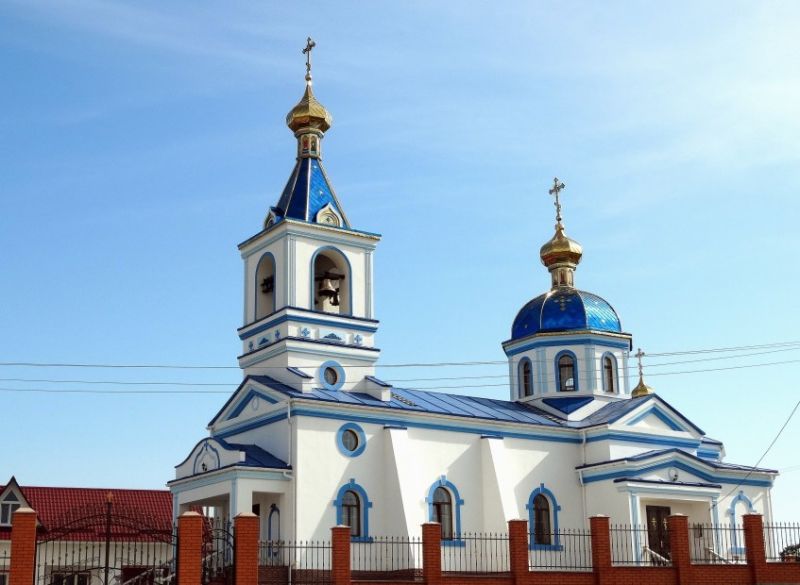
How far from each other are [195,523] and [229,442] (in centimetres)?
805

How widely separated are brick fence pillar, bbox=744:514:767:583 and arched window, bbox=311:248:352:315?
9.90m

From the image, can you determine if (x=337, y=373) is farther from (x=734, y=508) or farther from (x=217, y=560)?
(x=734, y=508)

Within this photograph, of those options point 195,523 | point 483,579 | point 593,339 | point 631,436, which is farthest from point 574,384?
point 195,523

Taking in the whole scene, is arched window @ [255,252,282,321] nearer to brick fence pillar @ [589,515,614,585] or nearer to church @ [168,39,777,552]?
church @ [168,39,777,552]

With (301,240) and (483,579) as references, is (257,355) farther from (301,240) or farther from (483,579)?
(483,579)

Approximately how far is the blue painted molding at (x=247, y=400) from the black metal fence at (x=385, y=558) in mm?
3620

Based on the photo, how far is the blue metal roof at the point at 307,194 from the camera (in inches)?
1025

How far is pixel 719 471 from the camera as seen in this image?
27812 millimetres

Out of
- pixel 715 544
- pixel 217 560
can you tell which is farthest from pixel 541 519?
pixel 217 560

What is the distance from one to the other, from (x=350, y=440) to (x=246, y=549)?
20.7 ft

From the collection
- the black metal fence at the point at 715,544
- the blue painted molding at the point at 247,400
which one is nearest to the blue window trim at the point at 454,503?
the blue painted molding at the point at 247,400

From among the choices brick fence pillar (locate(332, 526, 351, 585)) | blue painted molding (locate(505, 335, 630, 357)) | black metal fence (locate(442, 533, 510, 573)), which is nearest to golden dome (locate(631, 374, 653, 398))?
blue painted molding (locate(505, 335, 630, 357))

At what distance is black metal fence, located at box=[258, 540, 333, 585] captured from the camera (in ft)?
67.1

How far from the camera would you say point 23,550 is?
54.5 feet
